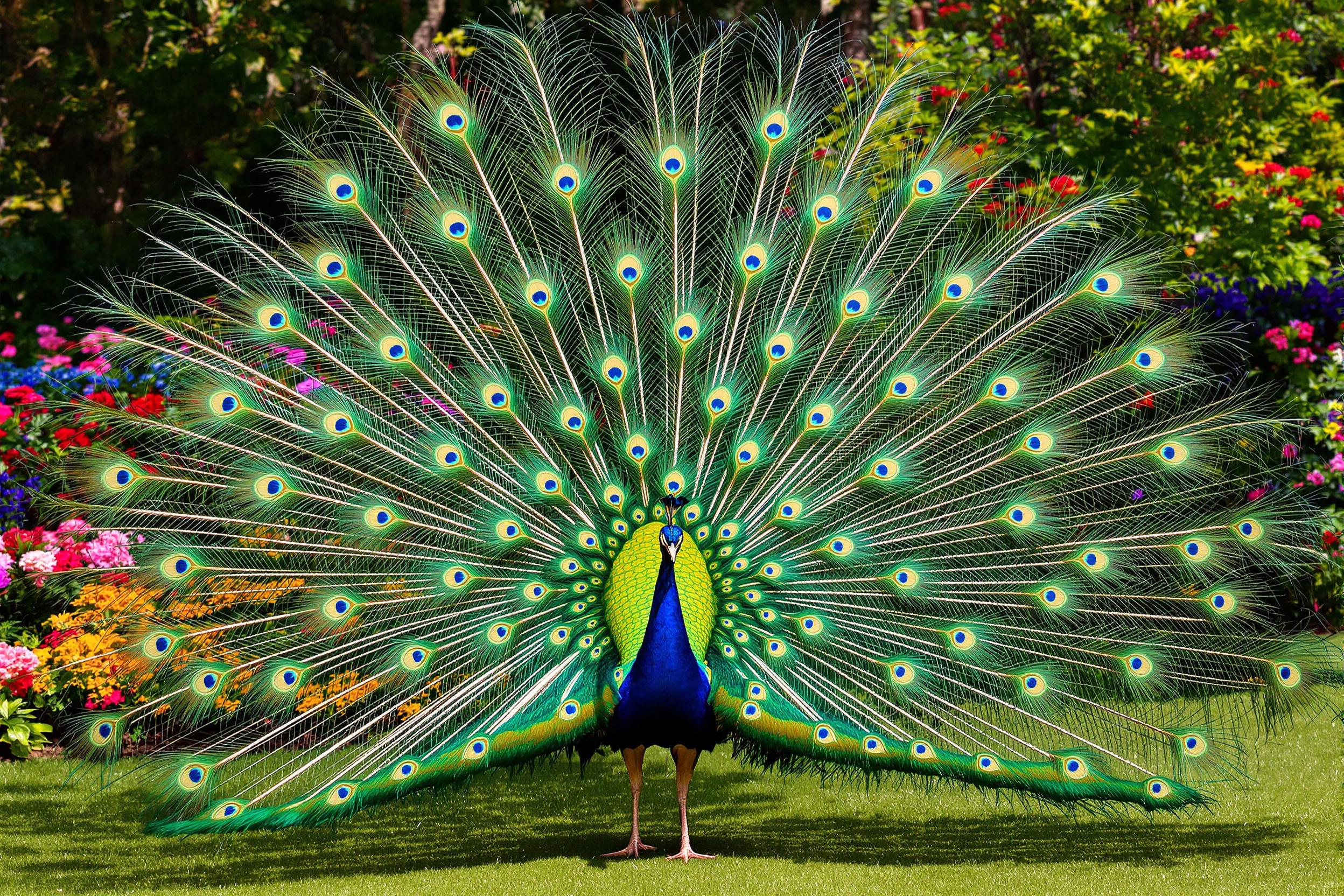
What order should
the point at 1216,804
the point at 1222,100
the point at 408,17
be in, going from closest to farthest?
the point at 1216,804, the point at 1222,100, the point at 408,17

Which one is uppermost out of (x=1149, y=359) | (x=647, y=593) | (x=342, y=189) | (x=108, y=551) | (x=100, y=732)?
(x=342, y=189)

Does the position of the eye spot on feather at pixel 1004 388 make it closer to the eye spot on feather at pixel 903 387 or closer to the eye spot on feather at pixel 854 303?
the eye spot on feather at pixel 903 387

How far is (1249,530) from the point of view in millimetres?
6102

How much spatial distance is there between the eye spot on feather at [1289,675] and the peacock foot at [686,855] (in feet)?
8.15

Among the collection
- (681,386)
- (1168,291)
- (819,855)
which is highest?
(1168,291)

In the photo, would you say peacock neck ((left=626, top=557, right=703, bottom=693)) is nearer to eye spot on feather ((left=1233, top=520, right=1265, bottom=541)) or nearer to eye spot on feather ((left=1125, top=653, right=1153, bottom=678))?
eye spot on feather ((left=1125, top=653, right=1153, bottom=678))

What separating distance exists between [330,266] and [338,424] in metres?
0.69

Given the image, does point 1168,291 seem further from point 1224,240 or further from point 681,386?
point 681,386

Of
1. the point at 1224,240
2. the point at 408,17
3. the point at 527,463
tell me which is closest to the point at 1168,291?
the point at 1224,240

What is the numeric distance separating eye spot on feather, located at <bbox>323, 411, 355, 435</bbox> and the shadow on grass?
6.03 feet

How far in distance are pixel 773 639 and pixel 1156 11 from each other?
6428 mm

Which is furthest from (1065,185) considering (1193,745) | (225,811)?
(225,811)

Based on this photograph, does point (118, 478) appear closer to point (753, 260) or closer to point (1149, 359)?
point (753, 260)

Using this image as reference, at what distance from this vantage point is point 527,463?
6.02 metres
